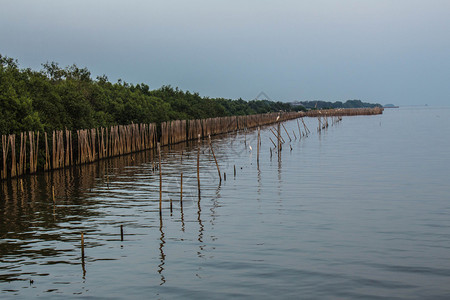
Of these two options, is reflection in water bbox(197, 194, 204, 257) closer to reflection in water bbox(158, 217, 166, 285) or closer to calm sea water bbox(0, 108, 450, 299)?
calm sea water bbox(0, 108, 450, 299)

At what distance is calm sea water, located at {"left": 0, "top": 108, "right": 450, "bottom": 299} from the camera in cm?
1018

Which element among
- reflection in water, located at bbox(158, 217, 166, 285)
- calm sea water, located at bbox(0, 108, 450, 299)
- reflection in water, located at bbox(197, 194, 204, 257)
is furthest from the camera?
reflection in water, located at bbox(197, 194, 204, 257)

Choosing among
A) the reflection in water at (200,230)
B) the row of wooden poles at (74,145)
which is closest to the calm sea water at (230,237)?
the reflection in water at (200,230)

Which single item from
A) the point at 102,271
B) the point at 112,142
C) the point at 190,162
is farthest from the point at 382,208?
the point at 112,142

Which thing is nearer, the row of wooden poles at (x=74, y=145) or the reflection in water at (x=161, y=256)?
the reflection in water at (x=161, y=256)

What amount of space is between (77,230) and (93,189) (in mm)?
7252

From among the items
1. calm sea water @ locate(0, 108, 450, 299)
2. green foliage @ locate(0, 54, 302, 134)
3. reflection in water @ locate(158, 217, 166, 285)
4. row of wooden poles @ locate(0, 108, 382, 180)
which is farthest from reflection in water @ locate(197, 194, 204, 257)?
green foliage @ locate(0, 54, 302, 134)

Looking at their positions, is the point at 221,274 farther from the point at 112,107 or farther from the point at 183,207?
the point at 112,107

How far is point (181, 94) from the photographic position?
69.6m

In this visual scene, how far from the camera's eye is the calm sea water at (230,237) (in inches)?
401

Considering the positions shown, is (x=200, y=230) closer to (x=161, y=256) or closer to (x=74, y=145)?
(x=161, y=256)

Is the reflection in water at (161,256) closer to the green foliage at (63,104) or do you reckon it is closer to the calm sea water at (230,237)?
the calm sea water at (230,237)

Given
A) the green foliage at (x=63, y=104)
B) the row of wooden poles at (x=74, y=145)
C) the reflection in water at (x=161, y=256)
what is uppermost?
the green foliage at (x=63, y=104)

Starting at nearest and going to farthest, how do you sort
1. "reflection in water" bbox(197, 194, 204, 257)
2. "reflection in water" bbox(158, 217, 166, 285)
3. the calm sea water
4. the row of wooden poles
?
the calm sea water < "reflection in water" bbox(158, 217, 166, 285) < "reflection in water" bbox(197, 194, 204, 257) < the row of wooden poles
